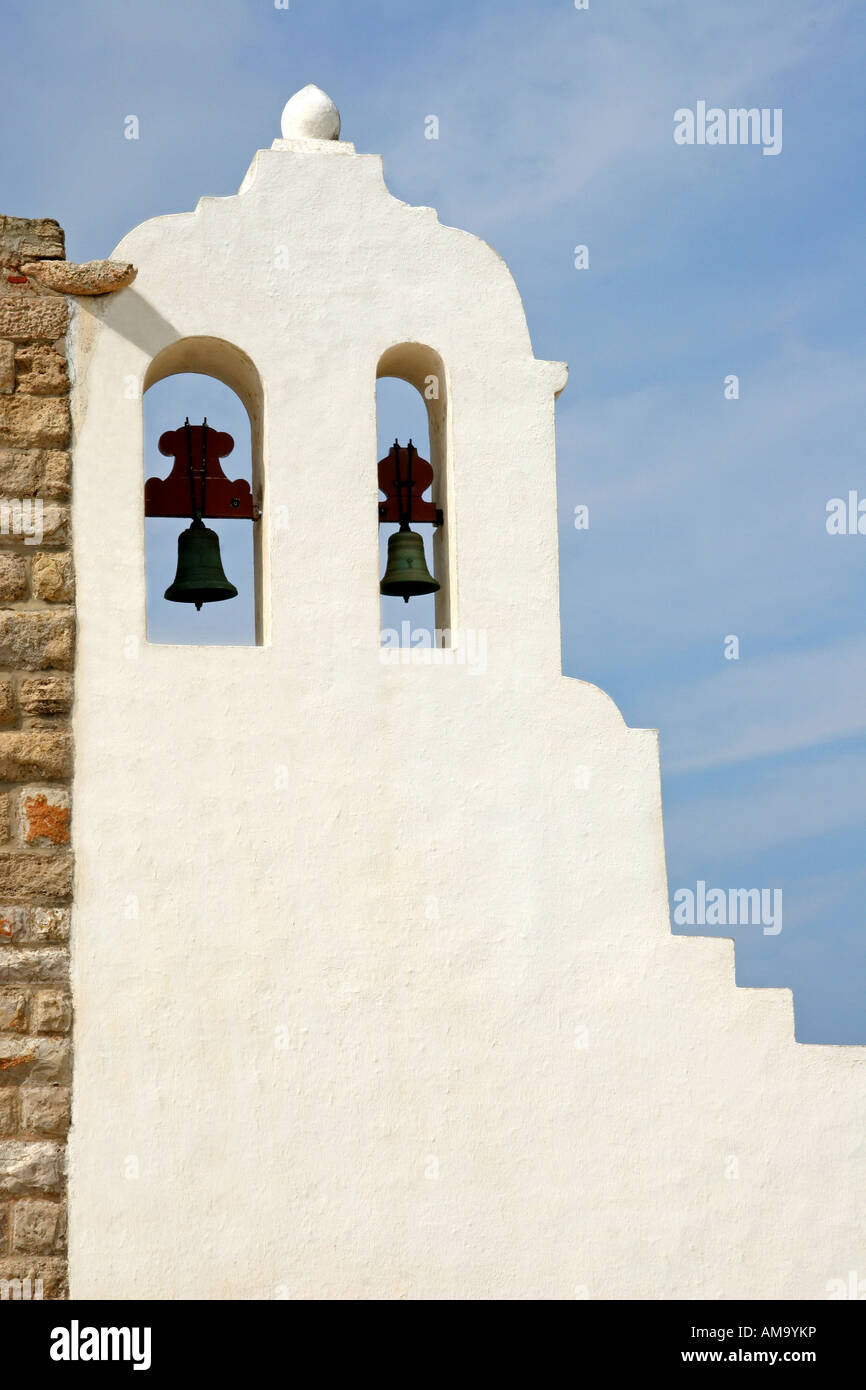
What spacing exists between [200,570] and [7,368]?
3.54ft

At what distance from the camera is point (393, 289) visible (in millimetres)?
6961

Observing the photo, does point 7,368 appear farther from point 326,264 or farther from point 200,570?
point 326,264

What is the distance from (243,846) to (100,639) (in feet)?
3.00

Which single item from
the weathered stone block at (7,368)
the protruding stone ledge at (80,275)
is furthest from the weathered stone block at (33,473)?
the protruding stone ledge at (80,275)

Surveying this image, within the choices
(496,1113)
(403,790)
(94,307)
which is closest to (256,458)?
(94,307)

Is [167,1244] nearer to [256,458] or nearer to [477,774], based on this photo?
[477,774]

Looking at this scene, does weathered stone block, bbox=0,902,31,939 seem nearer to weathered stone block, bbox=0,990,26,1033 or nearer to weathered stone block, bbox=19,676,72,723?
weathered stone block, bbox=0,990,26,1033

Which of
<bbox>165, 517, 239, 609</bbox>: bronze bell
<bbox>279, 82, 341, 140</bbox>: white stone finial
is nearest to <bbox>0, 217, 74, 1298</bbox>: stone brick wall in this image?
<bbox>165, 517, 239, 609</bbox>: bronze bell

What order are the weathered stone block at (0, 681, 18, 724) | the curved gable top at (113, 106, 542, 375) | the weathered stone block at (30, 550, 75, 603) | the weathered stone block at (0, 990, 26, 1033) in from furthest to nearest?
1. the curved gable top at (113, 106, 542, 375)
2. the weathered stone block at (30, 550, 75, 603)
3. the weathered stone block at (0, 681, 18, 724)
4. the weathered stone block at (0, 990, 26, 1033)

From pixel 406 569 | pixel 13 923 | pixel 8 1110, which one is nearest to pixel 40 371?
pixel 406 569

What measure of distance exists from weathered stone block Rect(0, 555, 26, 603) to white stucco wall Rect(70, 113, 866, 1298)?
0.22m

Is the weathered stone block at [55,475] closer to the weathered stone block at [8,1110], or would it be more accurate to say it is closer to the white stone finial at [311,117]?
the white stone finial at [311,117]

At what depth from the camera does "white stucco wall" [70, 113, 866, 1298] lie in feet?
20.3

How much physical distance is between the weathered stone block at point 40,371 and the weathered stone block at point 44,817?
1.49 m
